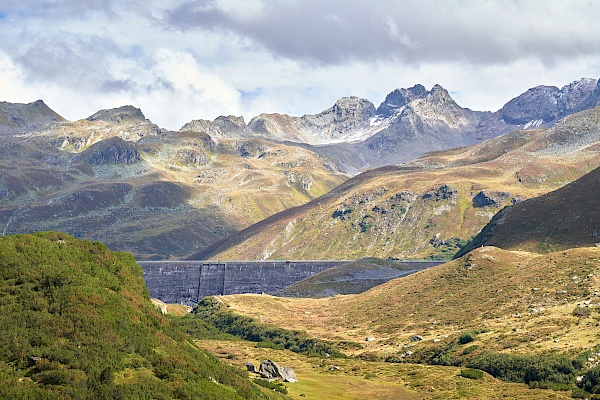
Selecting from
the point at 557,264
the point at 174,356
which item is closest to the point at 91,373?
the point at 174,356

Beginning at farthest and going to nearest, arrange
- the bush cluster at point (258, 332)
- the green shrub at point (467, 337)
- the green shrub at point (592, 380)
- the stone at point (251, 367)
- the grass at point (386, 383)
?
the bush cluster at point (258, 332) → the green shrub at point (467, 337) → the stone at point (251, 367) → the grass at point (386, 383) → the green shrub at point (592, 380)

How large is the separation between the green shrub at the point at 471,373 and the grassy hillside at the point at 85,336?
34.9 meters

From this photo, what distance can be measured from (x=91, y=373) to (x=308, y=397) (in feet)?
105

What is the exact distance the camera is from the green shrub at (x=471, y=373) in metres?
83.8

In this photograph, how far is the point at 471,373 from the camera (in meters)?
84.6

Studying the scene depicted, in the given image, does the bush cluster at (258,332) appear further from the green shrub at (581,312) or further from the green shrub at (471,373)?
the green shrub at (581,312)

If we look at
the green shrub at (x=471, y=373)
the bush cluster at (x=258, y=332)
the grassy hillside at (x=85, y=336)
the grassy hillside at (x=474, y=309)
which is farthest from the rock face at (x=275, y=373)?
the bush cluster at (x=258, y=332)

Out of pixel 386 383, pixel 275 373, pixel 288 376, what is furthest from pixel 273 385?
pixel 386 383

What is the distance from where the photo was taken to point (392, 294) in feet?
522

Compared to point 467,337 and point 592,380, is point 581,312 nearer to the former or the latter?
point 467,337

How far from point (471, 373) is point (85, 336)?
2120 inches

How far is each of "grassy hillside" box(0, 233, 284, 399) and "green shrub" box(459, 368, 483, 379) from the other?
34851 mm

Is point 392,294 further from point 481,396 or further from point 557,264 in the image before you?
point 481,396

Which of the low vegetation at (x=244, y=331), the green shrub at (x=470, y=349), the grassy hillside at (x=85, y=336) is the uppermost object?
the grassy hillside at (x=85, y=336)
